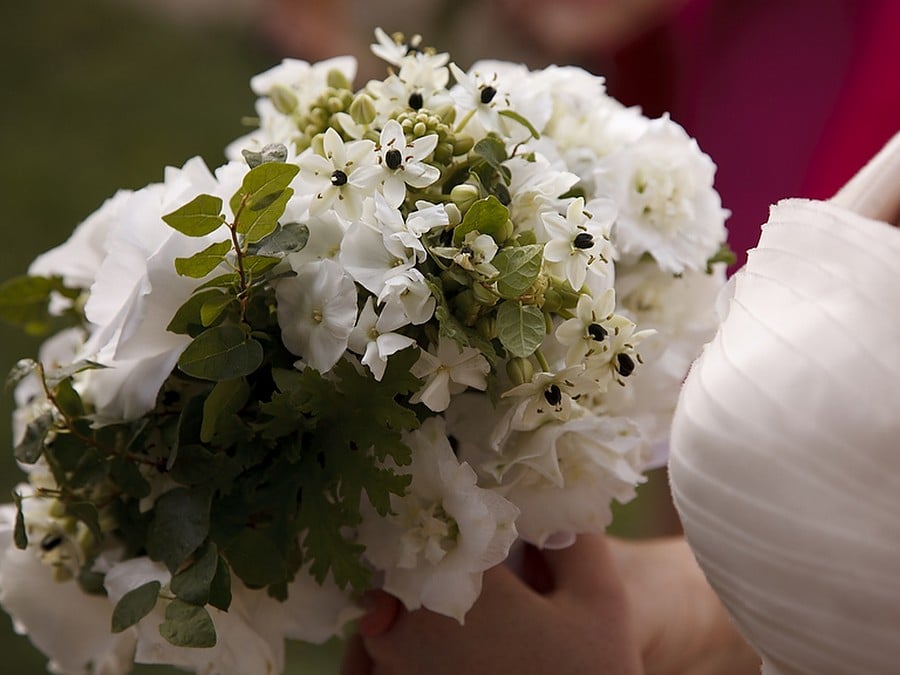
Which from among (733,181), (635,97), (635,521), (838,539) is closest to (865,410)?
(838,539)

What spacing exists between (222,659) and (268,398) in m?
0.16

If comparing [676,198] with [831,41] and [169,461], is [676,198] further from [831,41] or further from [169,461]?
[831,41]

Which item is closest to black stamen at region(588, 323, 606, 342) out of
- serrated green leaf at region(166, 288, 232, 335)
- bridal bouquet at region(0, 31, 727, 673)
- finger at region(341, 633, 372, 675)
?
bridal bouquet at region(0, 31, 727, 673)

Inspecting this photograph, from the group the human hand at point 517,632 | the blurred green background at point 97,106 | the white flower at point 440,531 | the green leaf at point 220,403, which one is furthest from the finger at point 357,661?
the blurred green background at point 97,106

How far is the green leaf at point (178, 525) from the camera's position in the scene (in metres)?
0.65

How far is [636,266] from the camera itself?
738 millimetres

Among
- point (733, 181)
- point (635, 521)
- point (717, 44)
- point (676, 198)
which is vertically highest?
point (676, 198)

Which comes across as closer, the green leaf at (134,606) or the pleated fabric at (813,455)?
the pleated fabric at (813,455)

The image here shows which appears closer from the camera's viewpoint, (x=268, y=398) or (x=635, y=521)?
(x=268, y=398)

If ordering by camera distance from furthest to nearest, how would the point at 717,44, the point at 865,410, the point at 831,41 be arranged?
the point at 717,44, the point at 831,41, the point at 865,410

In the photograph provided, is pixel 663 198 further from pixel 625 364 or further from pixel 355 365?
pixel 355 365

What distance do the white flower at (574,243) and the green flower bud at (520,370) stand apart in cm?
5

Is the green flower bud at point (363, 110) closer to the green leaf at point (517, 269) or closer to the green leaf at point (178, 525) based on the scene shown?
the green leaf at point (517, 269)

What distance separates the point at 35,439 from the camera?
2.27ft
